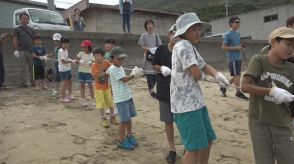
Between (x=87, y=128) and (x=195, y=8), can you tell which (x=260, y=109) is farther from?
(x=195, y=8)

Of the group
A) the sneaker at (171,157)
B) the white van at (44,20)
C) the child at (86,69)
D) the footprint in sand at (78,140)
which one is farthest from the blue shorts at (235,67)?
the white van at (44,20)

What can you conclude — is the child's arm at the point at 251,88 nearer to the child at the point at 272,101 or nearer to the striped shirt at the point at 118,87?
the child at the point at 272,101

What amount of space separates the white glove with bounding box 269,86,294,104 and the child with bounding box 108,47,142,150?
2315 millimetres

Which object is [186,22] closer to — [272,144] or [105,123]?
[272,144]

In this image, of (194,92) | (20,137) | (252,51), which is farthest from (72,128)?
(252,51)

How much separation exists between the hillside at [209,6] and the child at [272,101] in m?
38.8

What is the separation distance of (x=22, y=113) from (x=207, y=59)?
9.31m

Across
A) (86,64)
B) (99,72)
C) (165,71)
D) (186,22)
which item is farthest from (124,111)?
(86,64)

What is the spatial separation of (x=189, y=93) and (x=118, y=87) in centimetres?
196

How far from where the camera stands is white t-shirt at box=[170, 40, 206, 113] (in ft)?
11.2

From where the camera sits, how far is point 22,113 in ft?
21.9

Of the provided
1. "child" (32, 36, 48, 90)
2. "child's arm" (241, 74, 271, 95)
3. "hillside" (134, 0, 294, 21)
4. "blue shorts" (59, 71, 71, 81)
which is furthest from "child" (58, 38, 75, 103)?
"hillside" (134, 0, 294, 21)

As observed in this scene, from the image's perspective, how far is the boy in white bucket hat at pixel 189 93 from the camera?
11.3ft

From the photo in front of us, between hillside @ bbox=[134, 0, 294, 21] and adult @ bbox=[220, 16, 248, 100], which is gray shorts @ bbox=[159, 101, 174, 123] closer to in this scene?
adult @ bbox=[220, 16, 248, 100]
